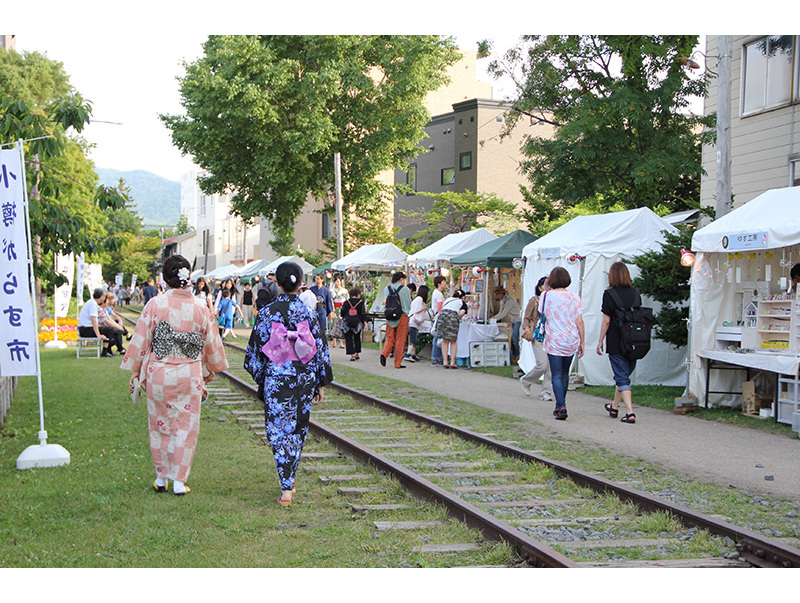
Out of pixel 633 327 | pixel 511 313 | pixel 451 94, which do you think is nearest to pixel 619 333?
pixel 633 327

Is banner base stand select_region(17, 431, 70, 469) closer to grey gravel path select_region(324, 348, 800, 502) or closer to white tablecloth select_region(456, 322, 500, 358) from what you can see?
grey gravel path select_region(324, 348, 800, 502)

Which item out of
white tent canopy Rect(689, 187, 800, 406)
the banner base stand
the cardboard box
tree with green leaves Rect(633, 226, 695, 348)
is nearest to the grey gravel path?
the cardboard box

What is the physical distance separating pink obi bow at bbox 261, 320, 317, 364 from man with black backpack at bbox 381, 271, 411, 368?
11444mm

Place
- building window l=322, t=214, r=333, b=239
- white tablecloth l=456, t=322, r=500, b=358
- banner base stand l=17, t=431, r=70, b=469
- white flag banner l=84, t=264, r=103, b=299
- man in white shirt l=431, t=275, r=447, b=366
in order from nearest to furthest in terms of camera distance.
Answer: banner base stand l=17, t=431, r=70, b=469, white tablecloth l=456, t=322, r=500, b=358, man in white shirt l=431, t=275, r=447, b=366, white flag banner l=84, t=264, r=103, b=299, building window l=322, t=214, r=333, b=239

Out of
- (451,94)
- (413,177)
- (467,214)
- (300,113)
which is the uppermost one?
(451,94)

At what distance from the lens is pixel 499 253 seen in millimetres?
18656

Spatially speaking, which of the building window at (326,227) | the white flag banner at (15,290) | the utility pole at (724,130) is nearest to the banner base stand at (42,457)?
the white flag banner at (15,290)

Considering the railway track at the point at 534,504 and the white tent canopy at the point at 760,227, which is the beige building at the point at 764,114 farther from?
the railway track at the point at 534,504

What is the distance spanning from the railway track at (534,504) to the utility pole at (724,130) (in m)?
6.20

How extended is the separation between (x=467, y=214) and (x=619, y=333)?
2490cm

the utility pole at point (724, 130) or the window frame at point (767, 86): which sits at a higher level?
the window frame at point (767, 86)

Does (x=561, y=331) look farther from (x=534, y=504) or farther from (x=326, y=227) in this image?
(x=326, y=227)

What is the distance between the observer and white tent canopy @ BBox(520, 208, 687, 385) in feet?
48.1

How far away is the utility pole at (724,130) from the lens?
43.6ft
